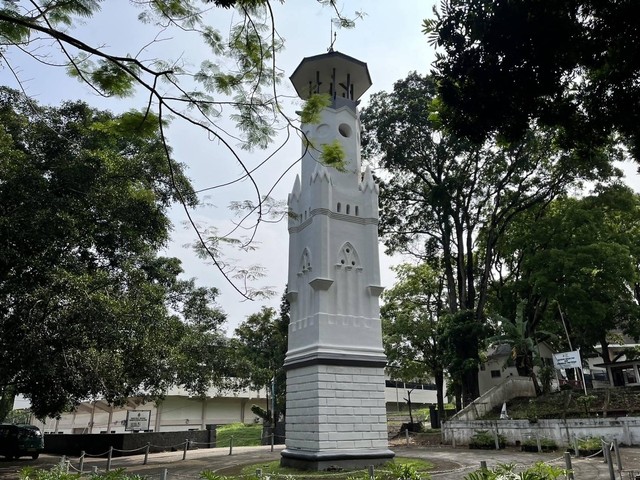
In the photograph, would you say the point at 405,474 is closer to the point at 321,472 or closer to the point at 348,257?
the point at 321,472

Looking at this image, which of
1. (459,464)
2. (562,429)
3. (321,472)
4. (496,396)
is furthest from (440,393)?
(321,472)

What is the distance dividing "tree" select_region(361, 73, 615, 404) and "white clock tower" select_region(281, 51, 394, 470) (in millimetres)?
6587

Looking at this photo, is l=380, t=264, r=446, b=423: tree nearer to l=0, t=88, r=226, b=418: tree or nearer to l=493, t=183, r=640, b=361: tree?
l=493, t=183, r=640, b=361: tree

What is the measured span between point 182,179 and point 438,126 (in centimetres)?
1129

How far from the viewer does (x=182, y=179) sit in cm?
1664

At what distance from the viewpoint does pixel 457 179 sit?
24.5 metres

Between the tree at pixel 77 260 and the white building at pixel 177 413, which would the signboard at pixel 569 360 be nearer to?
the tree at pixel 77 260

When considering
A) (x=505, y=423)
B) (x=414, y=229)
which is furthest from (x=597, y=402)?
(x=414, y=229)

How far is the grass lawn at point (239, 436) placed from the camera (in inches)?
1150

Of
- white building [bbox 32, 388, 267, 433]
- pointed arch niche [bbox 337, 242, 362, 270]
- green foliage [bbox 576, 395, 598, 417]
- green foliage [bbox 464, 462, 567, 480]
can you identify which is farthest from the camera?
white building [bbox 32, 388, 267, 433]

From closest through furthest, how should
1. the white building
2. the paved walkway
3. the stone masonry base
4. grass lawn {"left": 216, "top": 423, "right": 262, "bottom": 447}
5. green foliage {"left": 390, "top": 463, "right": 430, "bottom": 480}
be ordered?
green foliage {"left": 390, "top": 463, "right": 430, "bottom": 480}
the paved walkway
the stone masonry base
grass lawn {"left": 216, "top": 423, "right": 262, "bottom": 447}
the white building

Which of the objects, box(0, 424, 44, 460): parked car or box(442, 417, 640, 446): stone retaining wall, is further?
box(0, 424, 44, 460): parked car

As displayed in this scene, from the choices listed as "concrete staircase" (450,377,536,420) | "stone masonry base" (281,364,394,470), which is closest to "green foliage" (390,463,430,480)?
"stone masonry base" (281,364,394,470)

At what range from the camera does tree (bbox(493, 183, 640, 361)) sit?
908 inches
